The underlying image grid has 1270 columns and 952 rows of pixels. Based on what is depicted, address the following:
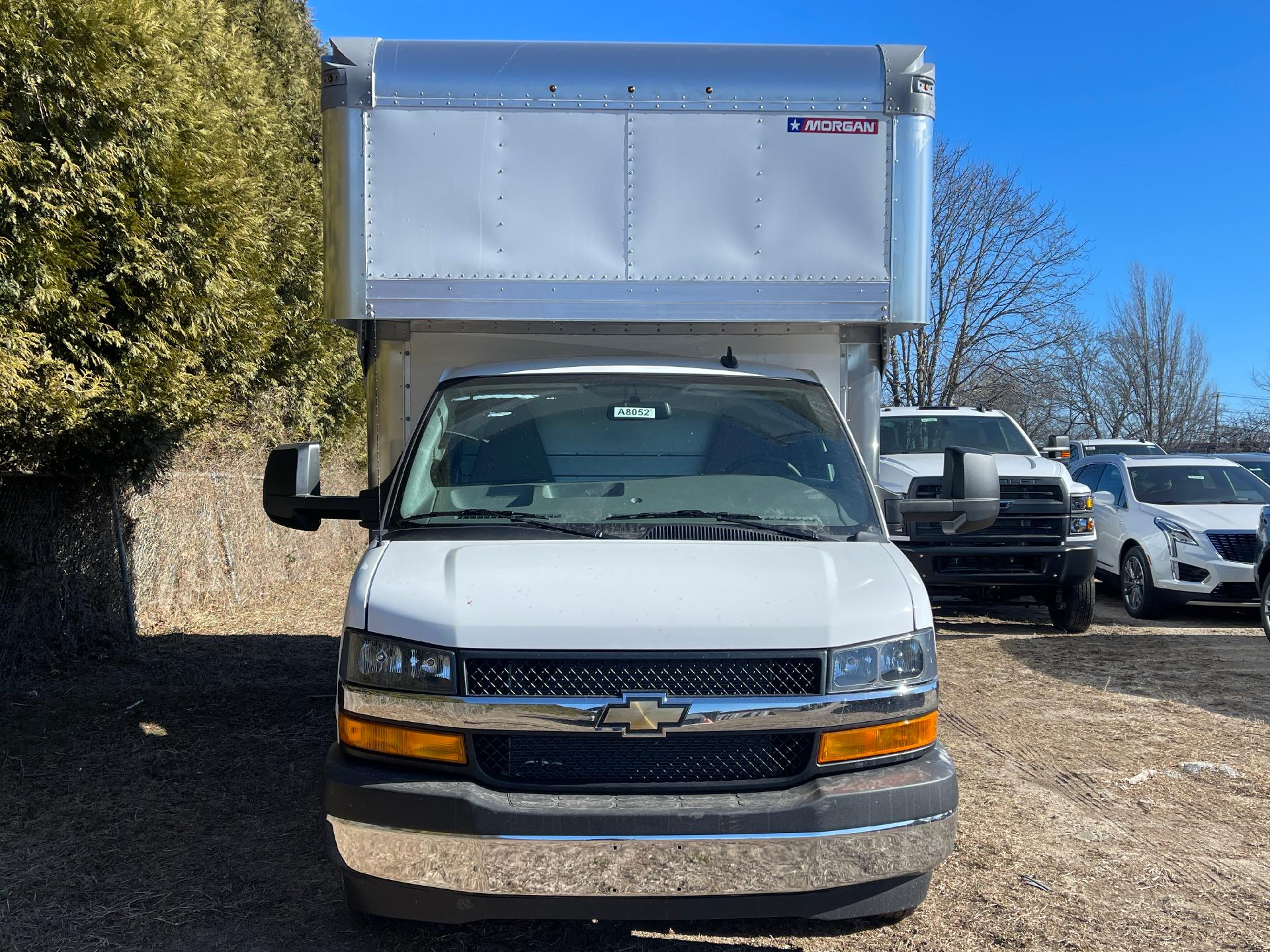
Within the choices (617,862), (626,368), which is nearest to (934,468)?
(626,368)

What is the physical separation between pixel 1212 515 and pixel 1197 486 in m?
1.17

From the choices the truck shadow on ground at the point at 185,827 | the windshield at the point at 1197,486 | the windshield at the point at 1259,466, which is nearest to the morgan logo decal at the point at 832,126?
the truck shadow on ground at the point at 185,827

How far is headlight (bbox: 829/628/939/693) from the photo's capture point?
326 centimetres

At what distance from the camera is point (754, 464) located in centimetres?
447

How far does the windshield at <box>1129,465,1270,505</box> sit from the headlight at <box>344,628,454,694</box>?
10788mm

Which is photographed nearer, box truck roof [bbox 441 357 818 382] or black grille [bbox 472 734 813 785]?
black grille [bbox 472 734 813 785]

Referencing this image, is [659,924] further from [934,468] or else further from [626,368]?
[934,468]

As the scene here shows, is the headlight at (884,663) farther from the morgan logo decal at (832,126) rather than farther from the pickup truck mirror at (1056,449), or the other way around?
the pickup truck mirror at (1056,449)

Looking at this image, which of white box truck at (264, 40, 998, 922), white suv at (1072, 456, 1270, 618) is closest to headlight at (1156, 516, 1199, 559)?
white suv at (1072, 456, 1270, 618)

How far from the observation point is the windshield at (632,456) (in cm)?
415

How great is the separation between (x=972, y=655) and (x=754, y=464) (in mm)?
5261

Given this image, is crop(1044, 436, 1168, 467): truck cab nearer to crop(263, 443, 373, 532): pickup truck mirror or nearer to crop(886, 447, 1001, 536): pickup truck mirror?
crop(886, 447, 1001, 536): pickup truck mirror

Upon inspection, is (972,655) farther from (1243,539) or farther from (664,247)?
(664,247)

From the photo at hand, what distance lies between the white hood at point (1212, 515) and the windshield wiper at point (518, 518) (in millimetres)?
9173
